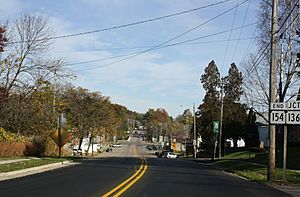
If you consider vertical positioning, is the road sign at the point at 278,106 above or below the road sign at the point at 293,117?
above

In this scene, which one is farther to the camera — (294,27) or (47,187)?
(294,27)

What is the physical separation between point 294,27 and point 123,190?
84.0 ft

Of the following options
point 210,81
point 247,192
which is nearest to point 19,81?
point 247,192

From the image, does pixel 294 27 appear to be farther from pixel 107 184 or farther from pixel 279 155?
pixel 107 184

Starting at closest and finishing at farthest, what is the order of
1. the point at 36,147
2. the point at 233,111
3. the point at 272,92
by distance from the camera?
1. the point at 272,92
2. the point at 36,147
3. the point at 233,111

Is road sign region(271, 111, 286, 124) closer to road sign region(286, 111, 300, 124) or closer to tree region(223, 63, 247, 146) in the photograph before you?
road sign region(286, 111, 300, 124)

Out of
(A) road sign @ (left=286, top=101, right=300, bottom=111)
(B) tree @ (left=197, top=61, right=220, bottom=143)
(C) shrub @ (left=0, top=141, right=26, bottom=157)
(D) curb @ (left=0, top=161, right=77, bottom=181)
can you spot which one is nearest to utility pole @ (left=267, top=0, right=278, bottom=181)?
(A) road sign @ (left=286, top=101, right=300, bottom=111)

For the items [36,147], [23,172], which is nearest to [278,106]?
[23,172]

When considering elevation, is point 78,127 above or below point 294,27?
below

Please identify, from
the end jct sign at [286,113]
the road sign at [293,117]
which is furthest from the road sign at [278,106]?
the road sign at [293,117]

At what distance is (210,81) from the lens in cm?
Result: 7888

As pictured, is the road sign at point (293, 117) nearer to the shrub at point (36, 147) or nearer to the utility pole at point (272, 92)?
the utility pole at point (272, 92)

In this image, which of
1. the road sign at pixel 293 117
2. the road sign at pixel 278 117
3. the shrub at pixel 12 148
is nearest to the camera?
the road sign at pixel 293 117

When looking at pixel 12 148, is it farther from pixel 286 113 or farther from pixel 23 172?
pixel 286 113
